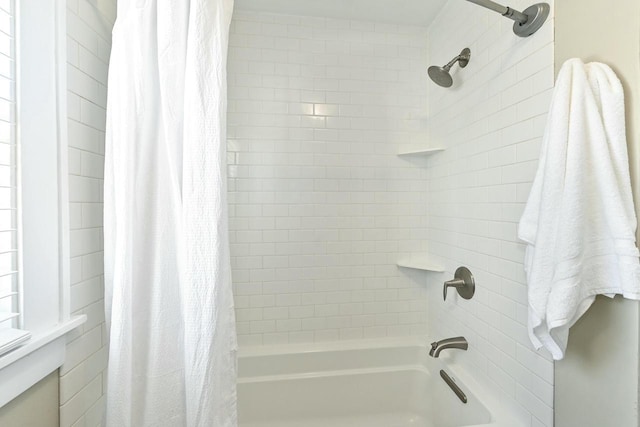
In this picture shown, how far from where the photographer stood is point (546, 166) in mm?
838

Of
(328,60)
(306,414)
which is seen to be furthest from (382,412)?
(328,60)

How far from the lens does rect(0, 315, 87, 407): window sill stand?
2.19 ft

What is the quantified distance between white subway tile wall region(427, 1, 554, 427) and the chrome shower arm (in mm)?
78

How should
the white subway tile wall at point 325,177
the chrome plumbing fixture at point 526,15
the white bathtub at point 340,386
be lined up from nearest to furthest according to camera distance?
the chrome plumbing fixture at point 526,15
the white bathtub at point 340,386
the white subway tile wall at point 325,177

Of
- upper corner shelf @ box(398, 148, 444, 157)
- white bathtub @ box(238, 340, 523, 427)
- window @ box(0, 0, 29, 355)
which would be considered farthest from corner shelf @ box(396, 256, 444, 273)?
window @ box(0, 0, 29, 355)

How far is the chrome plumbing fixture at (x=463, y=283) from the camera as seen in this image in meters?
1.47

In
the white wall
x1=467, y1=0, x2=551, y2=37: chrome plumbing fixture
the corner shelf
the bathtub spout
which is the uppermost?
x1=467, y1=0, x2=551, y2=37: chrome plumbing fixture

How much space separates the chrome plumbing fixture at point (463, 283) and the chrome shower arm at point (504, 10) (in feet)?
3.50

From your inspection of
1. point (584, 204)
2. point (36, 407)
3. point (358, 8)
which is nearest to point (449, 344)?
point (584, 204)

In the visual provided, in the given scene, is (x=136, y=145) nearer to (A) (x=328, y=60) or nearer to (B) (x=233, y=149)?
(B) (x=233, y=149)

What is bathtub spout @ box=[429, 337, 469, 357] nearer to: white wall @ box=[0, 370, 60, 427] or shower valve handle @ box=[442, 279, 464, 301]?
shower valve handle @ box=[442, 279, 464, 301]

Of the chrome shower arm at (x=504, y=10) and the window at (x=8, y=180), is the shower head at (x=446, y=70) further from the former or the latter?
the window at (x=8, y=180)

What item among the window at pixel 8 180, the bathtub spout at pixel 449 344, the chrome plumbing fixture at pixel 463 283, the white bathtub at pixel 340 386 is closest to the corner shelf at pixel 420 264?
the chrome plumbing fixture at pixel 463 283

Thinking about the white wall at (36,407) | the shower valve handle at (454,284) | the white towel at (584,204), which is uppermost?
the white towel at (584,204)
